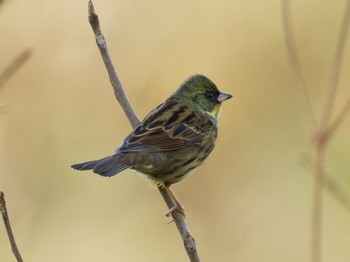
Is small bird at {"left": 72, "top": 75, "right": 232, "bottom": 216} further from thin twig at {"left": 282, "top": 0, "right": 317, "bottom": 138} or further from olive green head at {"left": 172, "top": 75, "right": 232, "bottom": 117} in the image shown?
thin twig at {"left": 282, "top": 0, "right": 317, "bottom": 138}

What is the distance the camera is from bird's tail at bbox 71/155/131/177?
3.87m

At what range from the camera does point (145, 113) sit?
23.0 ft

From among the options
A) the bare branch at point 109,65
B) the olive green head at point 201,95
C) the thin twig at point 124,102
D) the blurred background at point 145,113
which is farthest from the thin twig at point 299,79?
the blurred background at point 145,113

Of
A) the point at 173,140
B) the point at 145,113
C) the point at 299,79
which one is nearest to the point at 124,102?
the point at 173,140

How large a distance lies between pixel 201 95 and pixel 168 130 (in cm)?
52

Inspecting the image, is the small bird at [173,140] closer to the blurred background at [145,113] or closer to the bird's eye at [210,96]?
the bird's eye at [210,96]

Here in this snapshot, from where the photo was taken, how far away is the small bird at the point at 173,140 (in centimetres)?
414

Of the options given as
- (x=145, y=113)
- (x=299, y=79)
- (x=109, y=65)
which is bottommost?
(x=145, y=113)

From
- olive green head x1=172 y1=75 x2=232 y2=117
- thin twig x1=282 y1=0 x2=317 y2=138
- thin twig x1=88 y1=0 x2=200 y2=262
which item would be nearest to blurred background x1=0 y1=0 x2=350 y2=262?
olive green head x1=172 y1=75 x2=232 y2=117

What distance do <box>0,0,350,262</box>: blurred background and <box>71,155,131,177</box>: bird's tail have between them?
1.93m

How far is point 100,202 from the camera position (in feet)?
21.4

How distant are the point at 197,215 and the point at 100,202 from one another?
0.82m

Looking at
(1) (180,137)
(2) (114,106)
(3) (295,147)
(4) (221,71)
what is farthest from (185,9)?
(1) (180,137)

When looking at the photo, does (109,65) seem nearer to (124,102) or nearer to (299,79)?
(124,102)
